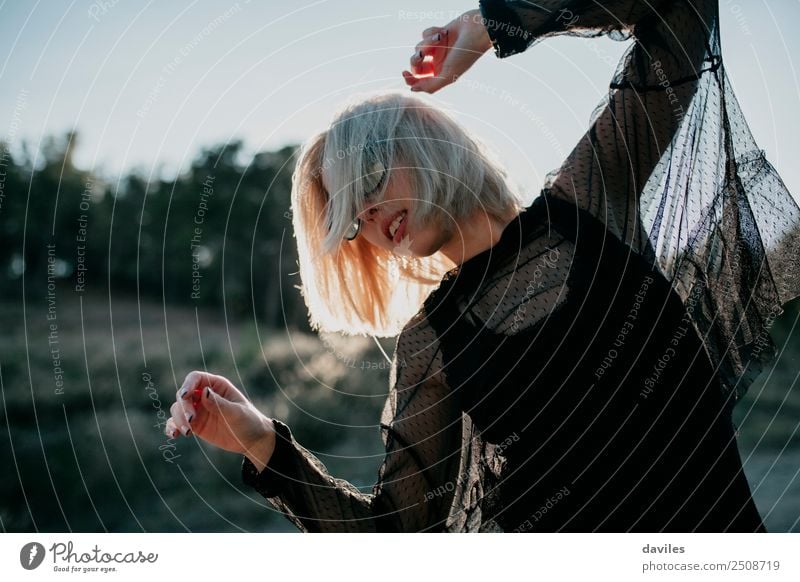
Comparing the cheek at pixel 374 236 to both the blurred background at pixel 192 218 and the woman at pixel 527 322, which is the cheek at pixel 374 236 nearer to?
the woman at pixel 527 322

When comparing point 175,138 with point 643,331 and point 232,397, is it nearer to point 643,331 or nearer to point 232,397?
point 232,397

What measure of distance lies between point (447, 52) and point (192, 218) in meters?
3.63

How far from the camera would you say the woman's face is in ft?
3.52

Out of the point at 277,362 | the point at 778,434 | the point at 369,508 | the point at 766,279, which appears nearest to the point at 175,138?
the point at 369,508

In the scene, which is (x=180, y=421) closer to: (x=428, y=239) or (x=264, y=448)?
(x=264, y=448)

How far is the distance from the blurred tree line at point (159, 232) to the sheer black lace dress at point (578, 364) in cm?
188

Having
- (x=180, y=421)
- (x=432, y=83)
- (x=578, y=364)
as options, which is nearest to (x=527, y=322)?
(x=578, y=364)

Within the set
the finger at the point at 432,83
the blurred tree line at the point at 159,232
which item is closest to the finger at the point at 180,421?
the finger at the point at 432,83

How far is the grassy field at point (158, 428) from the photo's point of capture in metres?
2.97

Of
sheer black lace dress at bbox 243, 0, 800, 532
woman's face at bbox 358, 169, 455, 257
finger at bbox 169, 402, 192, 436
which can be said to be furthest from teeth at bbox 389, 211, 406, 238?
finger at bbox 169, 402, 192, 436

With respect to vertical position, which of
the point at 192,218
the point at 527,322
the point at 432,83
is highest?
the point at 192,218

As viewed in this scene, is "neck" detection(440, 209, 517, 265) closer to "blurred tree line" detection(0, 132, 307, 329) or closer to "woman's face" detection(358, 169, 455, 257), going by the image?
"woman's face" detection(358, 169, 455, 257)

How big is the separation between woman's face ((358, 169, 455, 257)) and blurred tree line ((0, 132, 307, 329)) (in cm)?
183

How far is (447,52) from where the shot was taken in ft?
3.65
